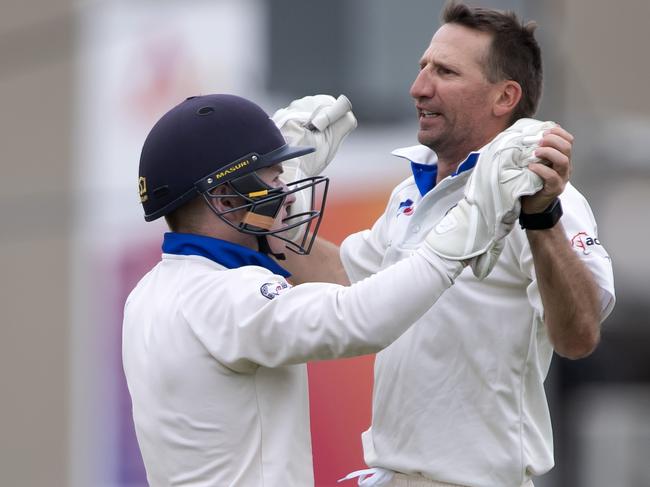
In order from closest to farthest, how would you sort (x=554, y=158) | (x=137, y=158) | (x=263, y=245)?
1. (x=554, y=158)
2. (x=263, y=245)
3. (x=137, y=158)

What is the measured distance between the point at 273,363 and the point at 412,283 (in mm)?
460

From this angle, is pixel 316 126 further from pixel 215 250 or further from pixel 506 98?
pixel 215 250

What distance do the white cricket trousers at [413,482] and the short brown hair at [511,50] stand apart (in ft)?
3.87

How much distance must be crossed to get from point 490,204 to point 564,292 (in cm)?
44

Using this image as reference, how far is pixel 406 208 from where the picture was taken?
436cm

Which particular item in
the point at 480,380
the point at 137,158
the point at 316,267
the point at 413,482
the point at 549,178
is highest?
the point at 549,178

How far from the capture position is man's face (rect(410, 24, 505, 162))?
4.23 m

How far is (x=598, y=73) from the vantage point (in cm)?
1111

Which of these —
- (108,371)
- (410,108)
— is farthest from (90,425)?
(410,108)

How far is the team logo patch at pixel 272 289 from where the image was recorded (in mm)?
3609

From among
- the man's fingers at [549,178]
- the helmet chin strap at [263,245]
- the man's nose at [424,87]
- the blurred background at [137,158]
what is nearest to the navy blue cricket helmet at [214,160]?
the helmet chin strap at [263,245]

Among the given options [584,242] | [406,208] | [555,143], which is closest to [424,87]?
[406,208]

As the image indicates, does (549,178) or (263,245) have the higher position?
(549,178)

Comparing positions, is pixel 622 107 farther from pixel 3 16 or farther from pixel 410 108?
pixel 3 16
